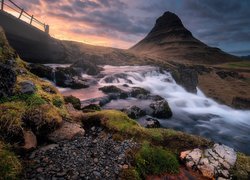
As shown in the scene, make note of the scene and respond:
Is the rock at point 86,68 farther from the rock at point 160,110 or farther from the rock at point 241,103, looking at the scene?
the rock at point 241,103

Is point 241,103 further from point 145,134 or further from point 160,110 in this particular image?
point 145,134

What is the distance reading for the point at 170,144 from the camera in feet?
36.4

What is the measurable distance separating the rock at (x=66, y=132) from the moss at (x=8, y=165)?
226cm

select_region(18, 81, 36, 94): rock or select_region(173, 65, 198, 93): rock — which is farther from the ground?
select_region(18, 81, 36, 94): rock

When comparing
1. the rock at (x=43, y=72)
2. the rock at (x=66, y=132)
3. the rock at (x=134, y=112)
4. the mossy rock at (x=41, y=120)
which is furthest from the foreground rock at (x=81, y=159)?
the rock at (x=43, y=72)

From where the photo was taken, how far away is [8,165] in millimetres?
6996

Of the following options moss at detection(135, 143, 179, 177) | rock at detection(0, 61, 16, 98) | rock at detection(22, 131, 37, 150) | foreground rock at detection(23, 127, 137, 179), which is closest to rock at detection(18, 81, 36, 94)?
rock at detection(0, 61, 16, 98)

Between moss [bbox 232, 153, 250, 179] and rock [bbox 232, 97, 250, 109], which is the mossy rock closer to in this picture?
moss [bbox 232, 153, 250, 179]

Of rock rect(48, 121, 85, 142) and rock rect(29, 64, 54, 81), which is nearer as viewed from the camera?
rock rect(48, 121, 85, 142)

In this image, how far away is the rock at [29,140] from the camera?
28.1ft

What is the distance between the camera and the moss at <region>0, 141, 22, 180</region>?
667 centimetres

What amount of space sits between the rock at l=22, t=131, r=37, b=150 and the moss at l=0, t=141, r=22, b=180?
2.92 ft

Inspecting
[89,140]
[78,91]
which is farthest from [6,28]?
[89,140]

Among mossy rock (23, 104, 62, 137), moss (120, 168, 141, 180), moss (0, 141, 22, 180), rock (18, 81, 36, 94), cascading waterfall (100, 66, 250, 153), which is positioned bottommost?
cascading waterfall (100, 66, 250, 153)
